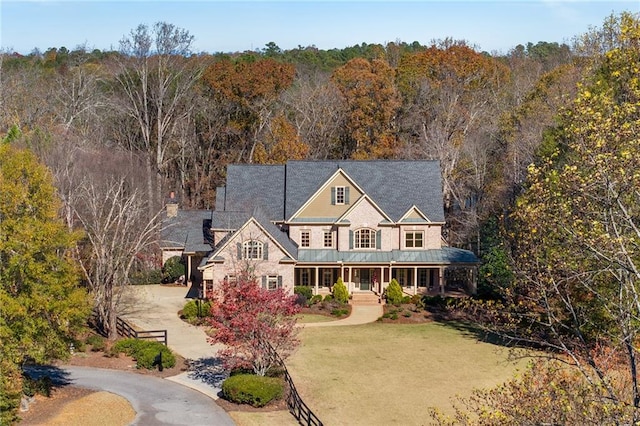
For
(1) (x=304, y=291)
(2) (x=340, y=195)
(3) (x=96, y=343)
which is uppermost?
(2) (x=340, y=195)

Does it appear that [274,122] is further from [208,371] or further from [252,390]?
[252,390]

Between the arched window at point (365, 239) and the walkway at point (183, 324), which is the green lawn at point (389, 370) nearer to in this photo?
the walkway at point (183, 324)

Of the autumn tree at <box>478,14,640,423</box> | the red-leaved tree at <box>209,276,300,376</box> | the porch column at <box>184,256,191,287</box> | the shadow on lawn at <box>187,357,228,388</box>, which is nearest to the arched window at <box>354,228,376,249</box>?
the porch column at <box>184,256,191,287</box>

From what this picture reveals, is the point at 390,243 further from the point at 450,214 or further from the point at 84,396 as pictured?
the point at 84,396

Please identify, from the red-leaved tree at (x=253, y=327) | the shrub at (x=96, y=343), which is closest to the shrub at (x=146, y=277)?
the shrub at (x=96, y=343)

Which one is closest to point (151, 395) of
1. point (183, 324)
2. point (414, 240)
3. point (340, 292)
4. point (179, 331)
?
point (179, 331)

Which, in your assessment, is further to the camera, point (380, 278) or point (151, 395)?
point (380, 278)
